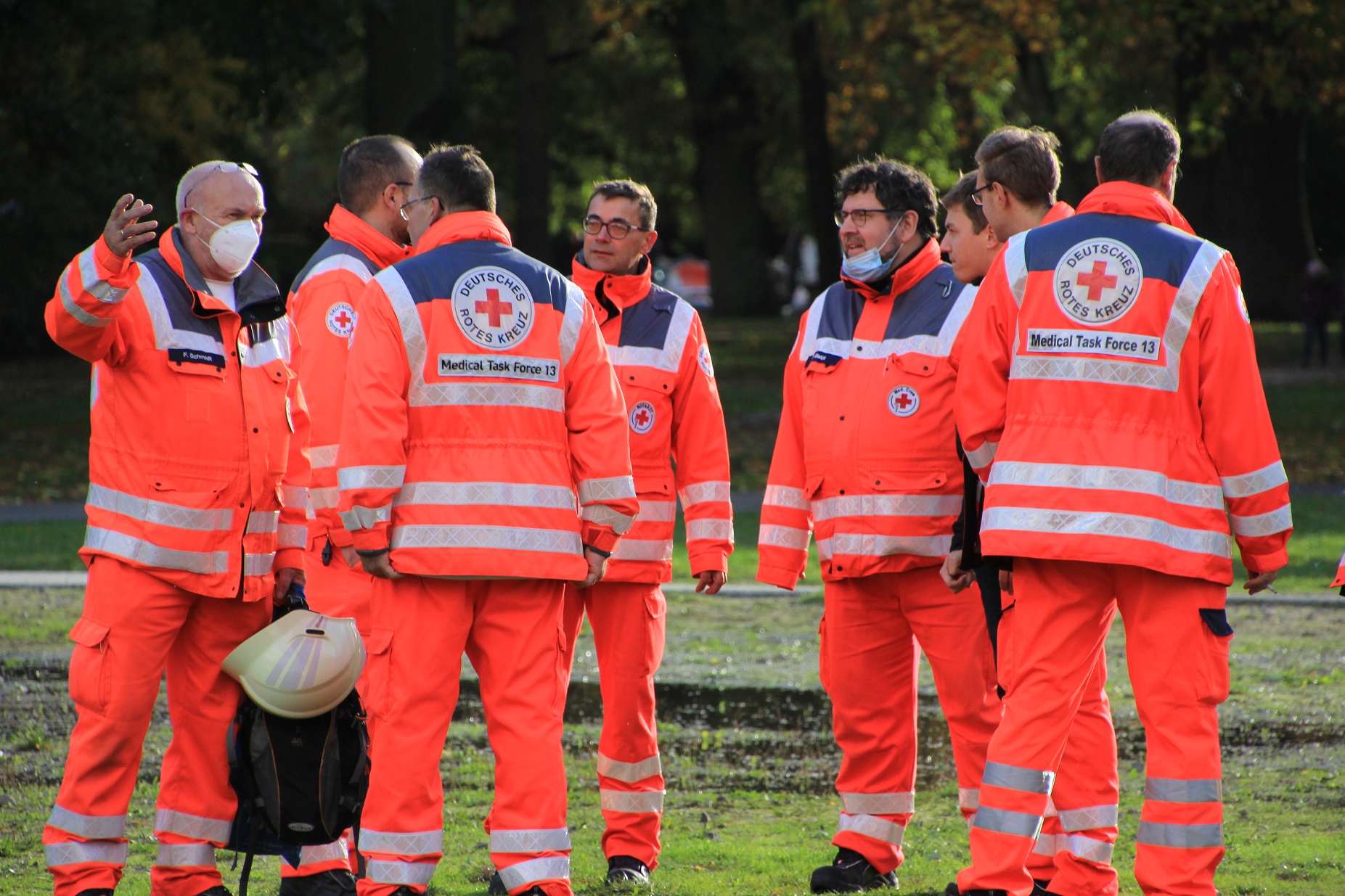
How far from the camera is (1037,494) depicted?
4.43 m

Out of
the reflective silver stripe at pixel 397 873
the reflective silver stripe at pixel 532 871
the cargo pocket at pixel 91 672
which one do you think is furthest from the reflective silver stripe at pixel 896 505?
the cargo pocket at pixel 91 672

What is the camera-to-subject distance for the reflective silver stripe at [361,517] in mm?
4438

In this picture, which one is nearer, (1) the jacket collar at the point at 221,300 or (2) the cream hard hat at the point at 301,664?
(2) the cream hard hat at the point at 301,664

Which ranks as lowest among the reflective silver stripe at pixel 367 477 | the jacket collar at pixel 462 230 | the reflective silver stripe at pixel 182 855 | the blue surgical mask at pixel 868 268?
the reflective silver stripe at pixel 182 855

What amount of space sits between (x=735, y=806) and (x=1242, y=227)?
28507 mm

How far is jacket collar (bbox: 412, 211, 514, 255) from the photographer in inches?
186

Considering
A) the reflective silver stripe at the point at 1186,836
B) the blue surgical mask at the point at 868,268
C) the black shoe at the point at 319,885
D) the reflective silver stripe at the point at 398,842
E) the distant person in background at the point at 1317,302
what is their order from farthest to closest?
the distant person in background at the point at 1317,302 → the blue surgical mask at the point at 868,268 → the black shoe at the point at 319,885 → the reflective silver stripe at the point at 398,842 → the reflective silver stripe at the point at 1186,836

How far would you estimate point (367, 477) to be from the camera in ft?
14.5

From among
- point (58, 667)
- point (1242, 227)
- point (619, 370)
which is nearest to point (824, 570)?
point (619, 370)

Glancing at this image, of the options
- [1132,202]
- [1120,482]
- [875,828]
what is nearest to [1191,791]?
[1120,482]

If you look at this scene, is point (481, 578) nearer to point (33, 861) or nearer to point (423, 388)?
point (423, 388)

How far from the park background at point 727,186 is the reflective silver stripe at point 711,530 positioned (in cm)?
106

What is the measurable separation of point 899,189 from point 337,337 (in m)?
1.90

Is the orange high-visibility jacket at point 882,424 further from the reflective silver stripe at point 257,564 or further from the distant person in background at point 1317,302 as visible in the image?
the distant person in background at point 1317,302
